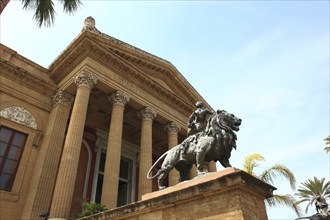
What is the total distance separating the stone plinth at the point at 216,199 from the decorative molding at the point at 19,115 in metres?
12.6

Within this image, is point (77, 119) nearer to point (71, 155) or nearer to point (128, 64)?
point (71, 155)

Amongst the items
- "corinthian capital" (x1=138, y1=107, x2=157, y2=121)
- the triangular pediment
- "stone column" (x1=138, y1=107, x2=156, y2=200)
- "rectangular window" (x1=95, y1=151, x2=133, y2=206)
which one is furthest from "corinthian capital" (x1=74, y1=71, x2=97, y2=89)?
"rectangular window" (x1=95, y1=151, x2=133, y2=206)

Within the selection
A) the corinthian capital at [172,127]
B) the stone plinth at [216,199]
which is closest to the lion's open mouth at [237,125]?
the stone plinth at [216,199]

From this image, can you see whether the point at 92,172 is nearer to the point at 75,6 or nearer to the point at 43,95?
the point at 43,95

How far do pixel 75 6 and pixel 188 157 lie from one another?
7.14 m

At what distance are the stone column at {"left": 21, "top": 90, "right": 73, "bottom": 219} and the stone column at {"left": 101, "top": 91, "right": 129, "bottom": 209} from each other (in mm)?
2788

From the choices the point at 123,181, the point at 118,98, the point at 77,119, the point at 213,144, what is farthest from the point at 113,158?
the point at 213,144

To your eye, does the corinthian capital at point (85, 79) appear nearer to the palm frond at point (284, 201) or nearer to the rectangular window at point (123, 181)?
the rectangular window at point (123, 181)

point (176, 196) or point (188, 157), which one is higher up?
point (188, 157)

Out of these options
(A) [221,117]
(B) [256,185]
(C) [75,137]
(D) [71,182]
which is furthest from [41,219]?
(B) [256,185]

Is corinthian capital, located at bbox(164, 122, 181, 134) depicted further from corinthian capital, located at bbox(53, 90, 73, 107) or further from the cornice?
the cornice

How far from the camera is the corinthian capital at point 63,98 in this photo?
16731 mm

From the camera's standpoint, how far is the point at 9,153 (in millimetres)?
14969

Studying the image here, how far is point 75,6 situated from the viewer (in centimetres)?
Result: 1025
